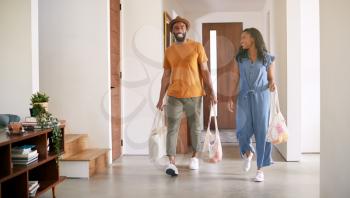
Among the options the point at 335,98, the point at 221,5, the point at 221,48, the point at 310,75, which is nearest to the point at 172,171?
the point at 335,98

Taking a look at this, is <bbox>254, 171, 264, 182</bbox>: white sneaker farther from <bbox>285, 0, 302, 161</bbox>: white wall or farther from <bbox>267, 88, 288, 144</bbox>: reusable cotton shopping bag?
<bbox>285, 0, 302, 161</bbox>: white wall

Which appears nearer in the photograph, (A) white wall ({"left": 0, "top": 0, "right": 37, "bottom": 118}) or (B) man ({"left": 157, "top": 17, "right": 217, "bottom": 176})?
(A) white wall ({"left": 0, "top": 0, "right": 37, "bottom": 118})

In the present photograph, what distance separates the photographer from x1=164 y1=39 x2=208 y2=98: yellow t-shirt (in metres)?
3.88

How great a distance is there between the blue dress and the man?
0.37 metres

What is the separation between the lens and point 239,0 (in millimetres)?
6934

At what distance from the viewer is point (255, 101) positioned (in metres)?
3.62

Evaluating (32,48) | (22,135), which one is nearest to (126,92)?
(32,48)

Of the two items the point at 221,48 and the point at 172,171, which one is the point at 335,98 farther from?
the point at 221,48

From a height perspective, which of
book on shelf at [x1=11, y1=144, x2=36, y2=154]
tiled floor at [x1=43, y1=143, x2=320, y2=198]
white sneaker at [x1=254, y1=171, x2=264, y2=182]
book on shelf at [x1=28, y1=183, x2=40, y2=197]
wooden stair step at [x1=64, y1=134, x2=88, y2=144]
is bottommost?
tiled floor at [x1=43, y1=143, x2=320, y2=198]

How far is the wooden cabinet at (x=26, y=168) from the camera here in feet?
8.06

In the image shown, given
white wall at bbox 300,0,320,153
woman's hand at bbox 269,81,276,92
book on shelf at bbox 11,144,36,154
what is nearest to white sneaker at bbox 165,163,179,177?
woman's hand at bbox 269,81,276,92

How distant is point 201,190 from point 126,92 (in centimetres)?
219

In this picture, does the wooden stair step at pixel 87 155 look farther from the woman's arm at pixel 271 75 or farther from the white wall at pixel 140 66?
the woman's arm at pixel 271 75

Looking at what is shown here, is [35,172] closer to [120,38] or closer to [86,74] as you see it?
[86,74]
